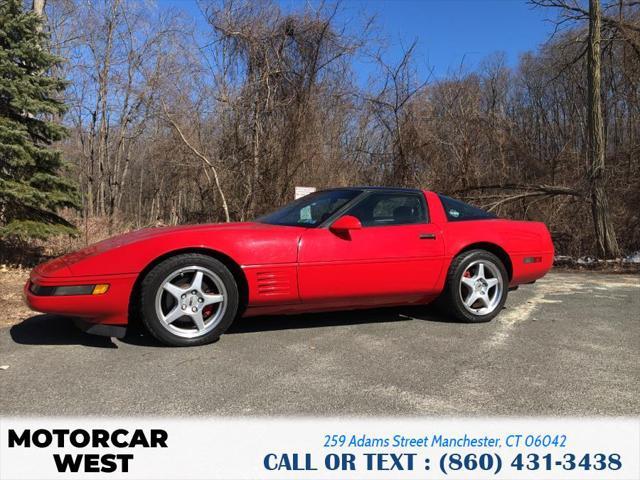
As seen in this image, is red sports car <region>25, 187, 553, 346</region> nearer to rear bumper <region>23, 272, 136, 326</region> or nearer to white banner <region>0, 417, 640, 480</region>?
rear bumper <region>23, 272, 136, 326</region>

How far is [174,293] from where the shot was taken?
3803 millimetres

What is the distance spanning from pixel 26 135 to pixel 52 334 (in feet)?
16.0

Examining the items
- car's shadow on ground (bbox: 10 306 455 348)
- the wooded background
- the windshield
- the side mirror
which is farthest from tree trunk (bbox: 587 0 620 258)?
the side mirror

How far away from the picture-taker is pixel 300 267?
13.4 feet

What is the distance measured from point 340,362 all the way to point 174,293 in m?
1.34

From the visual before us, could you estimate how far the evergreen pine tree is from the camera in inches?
301

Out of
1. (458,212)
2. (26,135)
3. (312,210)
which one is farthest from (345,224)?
(26,135)

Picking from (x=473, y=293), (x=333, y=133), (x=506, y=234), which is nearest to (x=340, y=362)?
(x=473, y=293)

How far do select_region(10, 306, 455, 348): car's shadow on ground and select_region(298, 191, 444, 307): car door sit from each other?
469 mm

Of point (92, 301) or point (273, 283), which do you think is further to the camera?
point (273, 283)

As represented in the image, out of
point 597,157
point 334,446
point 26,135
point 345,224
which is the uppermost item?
point 26,135

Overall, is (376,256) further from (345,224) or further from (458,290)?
(458,290)

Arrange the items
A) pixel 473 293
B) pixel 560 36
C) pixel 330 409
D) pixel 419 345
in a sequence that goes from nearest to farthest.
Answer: pixel 330 409, pixel 419 345, pixel 473 293, pixel 560 36

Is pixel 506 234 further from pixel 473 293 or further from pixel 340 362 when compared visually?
pixel 340 362
